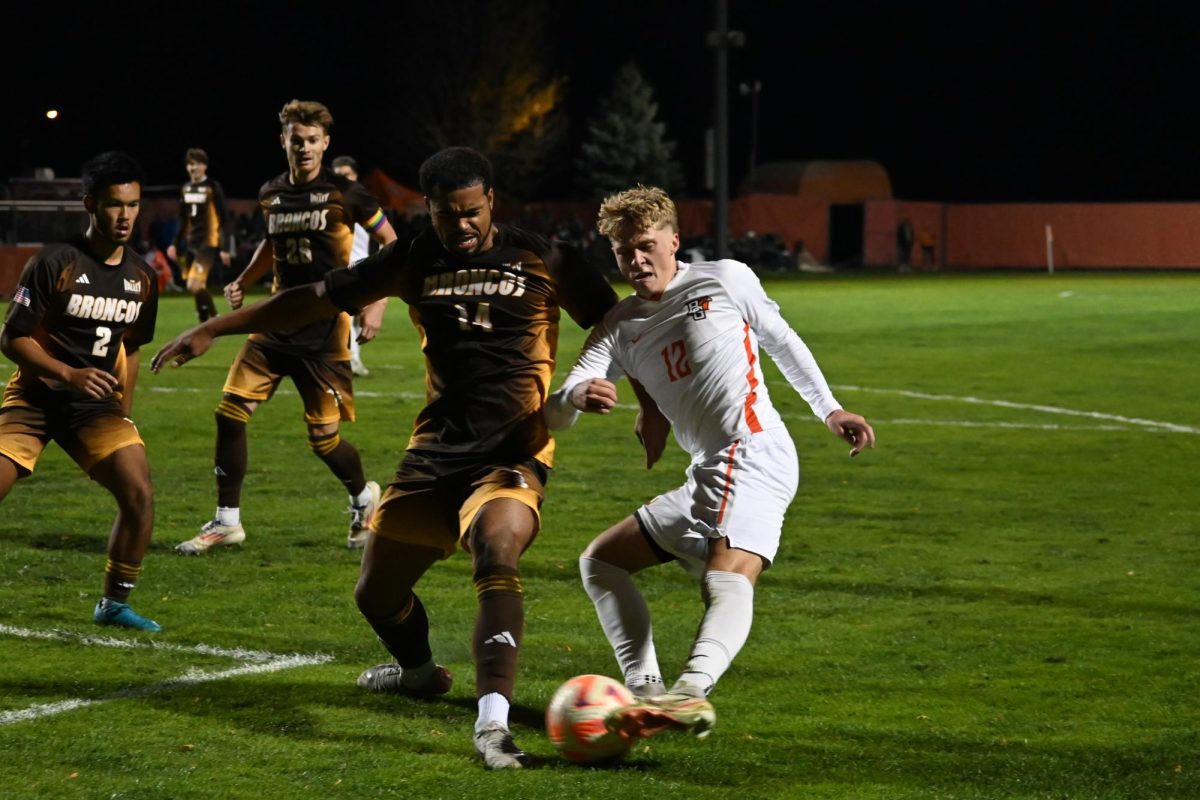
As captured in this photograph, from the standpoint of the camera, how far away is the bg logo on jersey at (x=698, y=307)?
223 inches

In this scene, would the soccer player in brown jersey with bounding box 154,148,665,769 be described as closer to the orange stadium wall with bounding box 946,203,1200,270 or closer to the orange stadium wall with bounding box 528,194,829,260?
the orange stadium wall with bounding box 528,194,829,260

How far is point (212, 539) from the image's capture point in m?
9.05

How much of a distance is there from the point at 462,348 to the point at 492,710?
4.04ft

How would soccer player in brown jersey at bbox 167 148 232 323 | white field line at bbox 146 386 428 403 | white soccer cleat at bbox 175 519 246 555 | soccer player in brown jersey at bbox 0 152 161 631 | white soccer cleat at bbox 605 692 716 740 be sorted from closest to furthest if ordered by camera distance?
white soccer cleat at bbox 605 692 716 740
soccer player in brown jersey at bbox 0 152 161 631
white soccer cleat at bbox 175 519 246 555
white field line at bbox 146 386 428 403
soccer player in brown jersey at bbox 167 148 232 323

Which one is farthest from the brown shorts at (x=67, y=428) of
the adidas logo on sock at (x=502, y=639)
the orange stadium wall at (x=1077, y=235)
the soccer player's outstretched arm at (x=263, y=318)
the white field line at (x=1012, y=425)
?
the orange stadium wall at (x=1077, y=235)

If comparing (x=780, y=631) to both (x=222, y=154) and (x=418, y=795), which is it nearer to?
(x=418, y=795)

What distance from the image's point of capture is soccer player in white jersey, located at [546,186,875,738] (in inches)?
217

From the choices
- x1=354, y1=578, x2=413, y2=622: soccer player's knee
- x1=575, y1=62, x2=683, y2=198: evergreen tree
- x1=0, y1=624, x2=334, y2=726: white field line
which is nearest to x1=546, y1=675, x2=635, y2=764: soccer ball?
x1=354, y1=578, x2=413, y2=622: soccer player's knee

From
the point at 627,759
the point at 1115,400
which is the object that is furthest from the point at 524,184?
the point at 627,759

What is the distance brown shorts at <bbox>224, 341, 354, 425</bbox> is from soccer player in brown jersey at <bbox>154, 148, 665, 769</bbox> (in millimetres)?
3671

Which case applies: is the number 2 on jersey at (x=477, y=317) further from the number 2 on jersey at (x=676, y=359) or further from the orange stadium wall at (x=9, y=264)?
the orange stadium wall at (x=9, y=264)

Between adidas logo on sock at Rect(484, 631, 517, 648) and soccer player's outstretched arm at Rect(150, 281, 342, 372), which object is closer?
adidas logo on sock at Rect(484, 631, 517, 648)

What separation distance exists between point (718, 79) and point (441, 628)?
49.6 ft

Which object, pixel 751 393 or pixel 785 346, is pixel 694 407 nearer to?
pixel 751 393
